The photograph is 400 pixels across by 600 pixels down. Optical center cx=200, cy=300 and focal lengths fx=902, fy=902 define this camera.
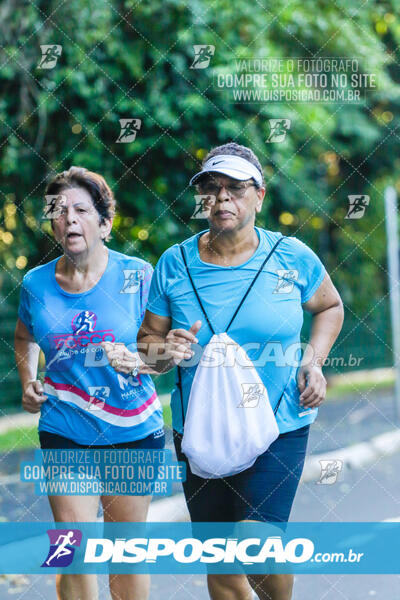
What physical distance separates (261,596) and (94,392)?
1.02 m

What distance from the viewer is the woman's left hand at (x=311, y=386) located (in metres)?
3.38

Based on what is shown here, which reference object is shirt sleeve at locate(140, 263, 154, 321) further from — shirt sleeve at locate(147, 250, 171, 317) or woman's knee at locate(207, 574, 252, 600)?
woman's knee at locate(207, 574, 252, 600)

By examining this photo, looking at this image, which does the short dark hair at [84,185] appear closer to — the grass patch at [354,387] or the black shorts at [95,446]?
the black shorts at [95,446]

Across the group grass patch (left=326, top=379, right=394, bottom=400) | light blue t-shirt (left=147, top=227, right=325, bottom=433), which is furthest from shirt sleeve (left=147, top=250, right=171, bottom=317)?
grass patch (left=326, top=379, right=394, bottom=400)

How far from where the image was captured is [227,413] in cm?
330

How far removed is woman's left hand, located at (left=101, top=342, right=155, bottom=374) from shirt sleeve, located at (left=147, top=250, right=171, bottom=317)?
0.77 ft

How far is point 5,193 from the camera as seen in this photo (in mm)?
8477

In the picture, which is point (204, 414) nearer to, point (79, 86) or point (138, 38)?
point (79, 86)

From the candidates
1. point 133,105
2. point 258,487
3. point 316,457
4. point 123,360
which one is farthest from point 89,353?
point 133,105

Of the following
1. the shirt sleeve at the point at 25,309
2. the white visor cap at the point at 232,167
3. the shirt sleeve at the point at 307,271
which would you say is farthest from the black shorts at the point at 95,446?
the white visor cap at the point at 232,167

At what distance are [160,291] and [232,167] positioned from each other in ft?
1.79

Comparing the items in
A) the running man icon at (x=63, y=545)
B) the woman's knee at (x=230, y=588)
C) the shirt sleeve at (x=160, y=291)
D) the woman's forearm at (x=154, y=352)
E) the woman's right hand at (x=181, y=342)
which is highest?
the shirt sleeve at (x=160, y=291)

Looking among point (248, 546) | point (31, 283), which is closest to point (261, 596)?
point (248, 546)

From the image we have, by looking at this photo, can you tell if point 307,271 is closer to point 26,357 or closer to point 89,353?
point 89,353
